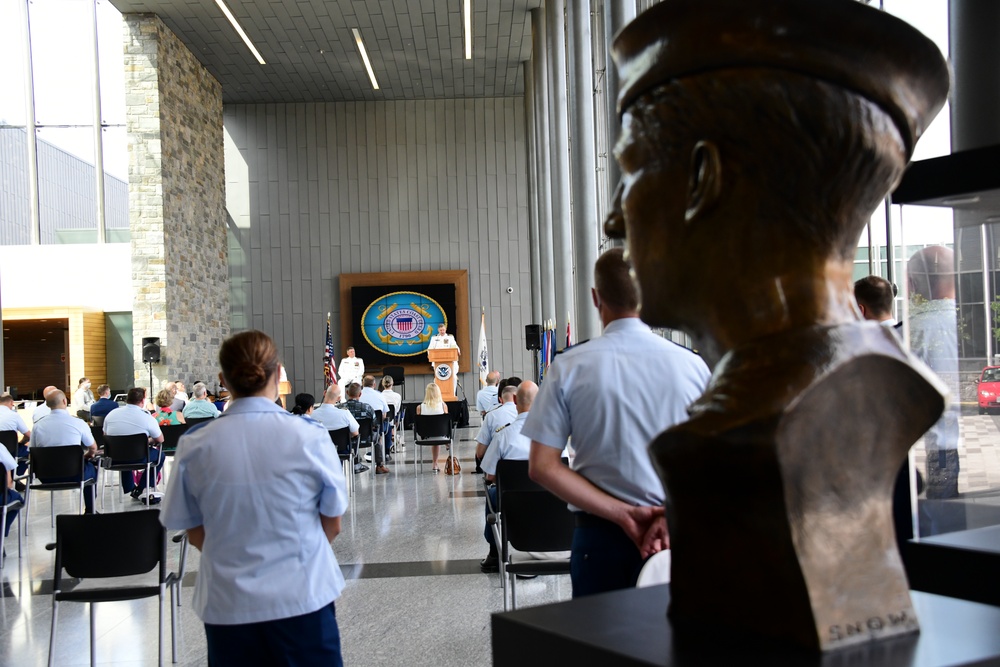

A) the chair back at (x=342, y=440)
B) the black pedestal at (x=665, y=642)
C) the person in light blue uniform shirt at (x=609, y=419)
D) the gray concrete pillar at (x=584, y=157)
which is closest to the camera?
the black pedestal at (x=665, y=642)

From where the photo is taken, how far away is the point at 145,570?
3.95 m

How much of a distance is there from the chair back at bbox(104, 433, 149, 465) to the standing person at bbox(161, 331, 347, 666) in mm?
6456

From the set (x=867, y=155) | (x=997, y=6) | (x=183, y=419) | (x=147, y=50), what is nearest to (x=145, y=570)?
(x=867, y=155)

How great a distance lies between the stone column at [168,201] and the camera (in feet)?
56.6

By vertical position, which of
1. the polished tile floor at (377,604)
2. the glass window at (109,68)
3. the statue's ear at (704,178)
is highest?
the glass window at (109,68)

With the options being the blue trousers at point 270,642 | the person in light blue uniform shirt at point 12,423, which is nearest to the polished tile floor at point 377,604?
the person in light blue uniform shirt at point 12,423

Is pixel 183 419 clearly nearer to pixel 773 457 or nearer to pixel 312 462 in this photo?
pixel 312 462

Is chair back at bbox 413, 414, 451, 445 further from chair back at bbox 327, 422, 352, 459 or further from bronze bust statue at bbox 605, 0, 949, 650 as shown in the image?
bronze bust statue at bbox 605, 0, 949, 650

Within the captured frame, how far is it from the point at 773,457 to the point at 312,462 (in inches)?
71.9

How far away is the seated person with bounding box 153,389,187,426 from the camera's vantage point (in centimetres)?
1092

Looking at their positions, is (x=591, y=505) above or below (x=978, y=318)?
below

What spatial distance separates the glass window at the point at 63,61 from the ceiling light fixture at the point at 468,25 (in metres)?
7.78

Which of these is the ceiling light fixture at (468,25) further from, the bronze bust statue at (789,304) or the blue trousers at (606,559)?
the bronze bust statue at (789,304)

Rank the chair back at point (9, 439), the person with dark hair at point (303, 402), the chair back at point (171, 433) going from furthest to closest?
1. the chair back at point (171, 433)
2. the chair back at point (9, 439)
3. the person with dark hair at point (303, 402)
